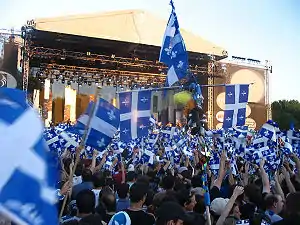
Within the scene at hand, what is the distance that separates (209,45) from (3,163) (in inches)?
983

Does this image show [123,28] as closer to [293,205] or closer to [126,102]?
[126,102]

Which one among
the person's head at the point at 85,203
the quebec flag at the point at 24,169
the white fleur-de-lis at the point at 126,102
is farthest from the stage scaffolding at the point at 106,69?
the quebec flag at the point at 24,169

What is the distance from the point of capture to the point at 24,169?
1.64 m

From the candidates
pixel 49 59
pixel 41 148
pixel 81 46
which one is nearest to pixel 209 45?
pixel 81 46

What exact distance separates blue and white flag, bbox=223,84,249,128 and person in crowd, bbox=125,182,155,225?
3183mm

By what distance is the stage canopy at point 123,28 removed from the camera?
2266 cm

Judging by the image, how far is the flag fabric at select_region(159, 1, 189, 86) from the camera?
5598 mm

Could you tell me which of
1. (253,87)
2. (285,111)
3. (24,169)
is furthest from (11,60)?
(285,111)

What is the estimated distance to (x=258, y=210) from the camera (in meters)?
3.98

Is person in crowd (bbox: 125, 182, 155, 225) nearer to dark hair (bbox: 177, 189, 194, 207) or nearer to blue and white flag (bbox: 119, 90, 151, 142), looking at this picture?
dark hair (bbox: 177, 189, 194, 207)

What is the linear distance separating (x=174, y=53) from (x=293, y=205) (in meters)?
3.43

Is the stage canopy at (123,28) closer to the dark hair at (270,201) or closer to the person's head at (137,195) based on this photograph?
the person's head at (137,195)

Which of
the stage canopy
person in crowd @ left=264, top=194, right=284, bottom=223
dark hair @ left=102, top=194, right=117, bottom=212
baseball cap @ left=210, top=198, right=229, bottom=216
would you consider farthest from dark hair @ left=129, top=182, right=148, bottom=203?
the stage canopy

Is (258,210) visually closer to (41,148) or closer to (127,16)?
(41,148)
